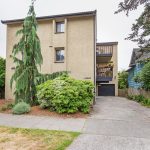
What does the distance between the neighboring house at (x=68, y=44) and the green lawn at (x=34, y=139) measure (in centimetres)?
1018

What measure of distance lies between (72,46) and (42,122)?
9.81 metres

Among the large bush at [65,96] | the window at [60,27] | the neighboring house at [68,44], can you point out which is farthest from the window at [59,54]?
the large bush at [65,96]

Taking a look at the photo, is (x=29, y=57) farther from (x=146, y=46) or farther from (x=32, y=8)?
(x=146, y=46)

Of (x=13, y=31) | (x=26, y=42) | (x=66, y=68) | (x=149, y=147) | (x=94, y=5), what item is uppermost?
(x=94, y=5)

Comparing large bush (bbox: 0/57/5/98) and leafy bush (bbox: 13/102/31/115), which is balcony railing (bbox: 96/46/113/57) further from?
leafy bush (bbox: 13/102/31/115)

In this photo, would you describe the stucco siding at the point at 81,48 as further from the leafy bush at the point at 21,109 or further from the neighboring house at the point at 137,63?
the leafy bush at the point at 21,109

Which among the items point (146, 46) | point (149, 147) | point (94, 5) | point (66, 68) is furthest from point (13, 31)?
point (149, 147)

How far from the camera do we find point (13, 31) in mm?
Result: 19953

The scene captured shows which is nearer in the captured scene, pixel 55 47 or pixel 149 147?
pixel 149 147

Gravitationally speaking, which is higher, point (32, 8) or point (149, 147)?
point (32, 8)

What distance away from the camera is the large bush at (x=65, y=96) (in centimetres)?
1195

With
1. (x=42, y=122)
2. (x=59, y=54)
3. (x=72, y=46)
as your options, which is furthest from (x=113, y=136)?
(x=59, y=54)

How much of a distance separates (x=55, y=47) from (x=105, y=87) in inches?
648

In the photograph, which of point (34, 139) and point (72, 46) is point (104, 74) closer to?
point (72, 46)
